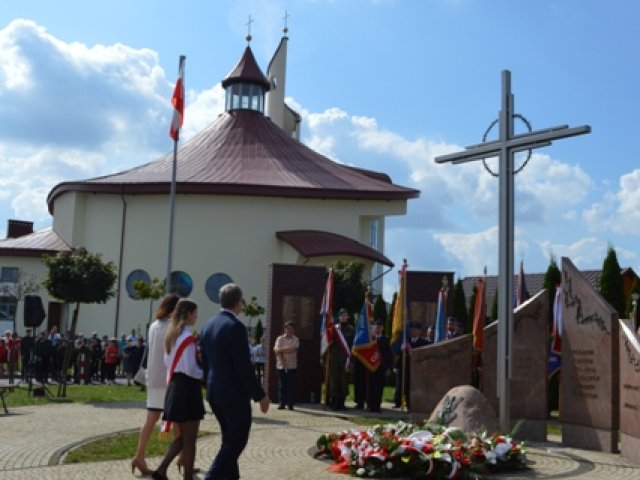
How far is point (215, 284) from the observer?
→ 36094 mm

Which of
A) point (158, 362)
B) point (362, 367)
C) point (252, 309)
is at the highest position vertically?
point (252, 309)

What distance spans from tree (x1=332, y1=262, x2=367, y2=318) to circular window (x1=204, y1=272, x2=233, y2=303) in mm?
6884

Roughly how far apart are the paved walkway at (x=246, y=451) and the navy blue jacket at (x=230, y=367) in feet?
5.37

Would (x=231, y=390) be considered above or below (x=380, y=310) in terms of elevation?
below

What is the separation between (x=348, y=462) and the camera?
27.5 ft

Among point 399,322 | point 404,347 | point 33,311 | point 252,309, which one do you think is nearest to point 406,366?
point 404,347

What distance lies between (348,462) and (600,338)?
13.8ft

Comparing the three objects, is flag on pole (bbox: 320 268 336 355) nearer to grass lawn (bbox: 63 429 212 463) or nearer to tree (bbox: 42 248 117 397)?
grass lawn (bbox: 63 429 212 463)

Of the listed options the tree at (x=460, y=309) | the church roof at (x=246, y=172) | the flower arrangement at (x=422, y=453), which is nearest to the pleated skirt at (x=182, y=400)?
the flower arrangement at (x=422, y=453)

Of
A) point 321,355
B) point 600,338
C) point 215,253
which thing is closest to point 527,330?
point 600,338

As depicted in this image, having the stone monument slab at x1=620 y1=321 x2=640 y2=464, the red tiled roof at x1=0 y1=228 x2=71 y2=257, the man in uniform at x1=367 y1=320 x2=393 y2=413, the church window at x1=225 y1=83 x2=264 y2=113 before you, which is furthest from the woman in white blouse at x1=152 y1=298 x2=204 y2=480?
the church window at x1=225 y1=83 x2=264 y2=113

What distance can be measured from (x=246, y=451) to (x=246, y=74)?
3719cm

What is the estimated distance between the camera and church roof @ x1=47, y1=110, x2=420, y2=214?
36406 millimetres

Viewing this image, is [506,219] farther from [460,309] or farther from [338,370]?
[460,309]
